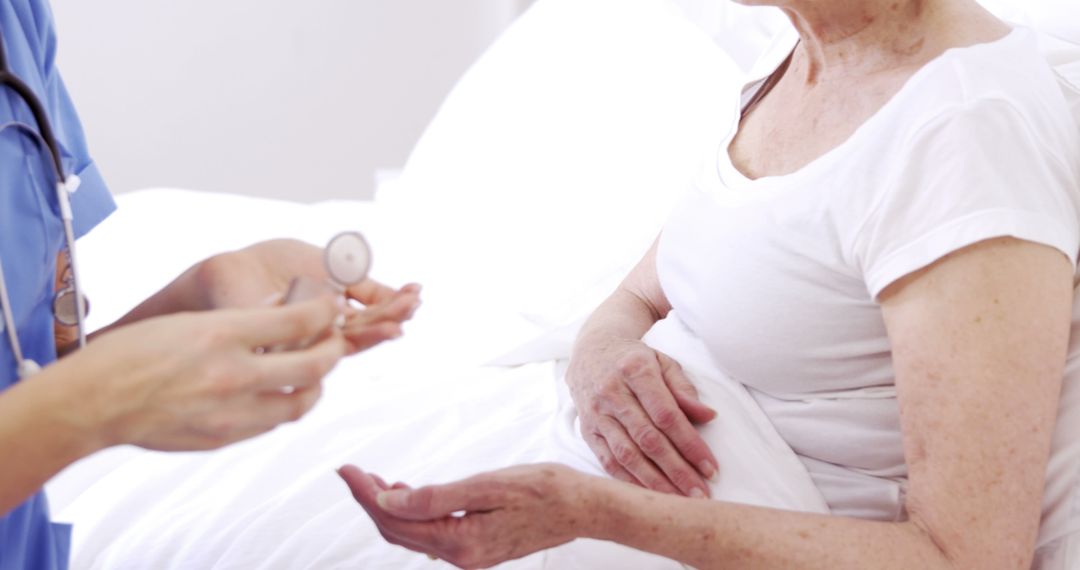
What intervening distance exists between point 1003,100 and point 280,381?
0.60 m

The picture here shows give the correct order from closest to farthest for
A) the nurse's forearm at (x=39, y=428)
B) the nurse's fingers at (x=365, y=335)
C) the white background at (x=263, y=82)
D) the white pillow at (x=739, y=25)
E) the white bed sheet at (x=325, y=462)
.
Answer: the nurse's forearm at (x=39, y=428) < the nurse's fingers at (x=365, y=335) < the white bed sheet at (x=325, y=462) < the white pillow at (x=739, y=25) < the white background at (x=263, y=82)

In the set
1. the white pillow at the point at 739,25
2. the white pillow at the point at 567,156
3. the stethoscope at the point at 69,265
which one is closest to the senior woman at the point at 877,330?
the stethoscope at the point at 69,265

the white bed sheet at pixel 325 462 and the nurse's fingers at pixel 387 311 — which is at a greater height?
the nurse's fingers at pixel 387 311

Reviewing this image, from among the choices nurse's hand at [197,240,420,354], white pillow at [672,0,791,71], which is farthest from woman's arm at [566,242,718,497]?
white pillow at [672,0,791,71]

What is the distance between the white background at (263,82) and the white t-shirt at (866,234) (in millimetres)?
2038

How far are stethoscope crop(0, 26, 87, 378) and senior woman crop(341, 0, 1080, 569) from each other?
0.24 metres

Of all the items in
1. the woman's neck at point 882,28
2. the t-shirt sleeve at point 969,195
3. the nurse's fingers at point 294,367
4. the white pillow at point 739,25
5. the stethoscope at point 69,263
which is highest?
the stethoscope at point 69,263

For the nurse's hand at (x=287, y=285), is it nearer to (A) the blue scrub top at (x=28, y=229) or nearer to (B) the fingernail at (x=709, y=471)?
(A) the blue scrub top at (x=28, y=229)

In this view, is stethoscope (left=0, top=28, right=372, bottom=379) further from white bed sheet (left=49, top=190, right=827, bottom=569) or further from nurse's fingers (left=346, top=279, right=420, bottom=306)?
white bed sheet (left=49, top=190, right=827, bottom=569)

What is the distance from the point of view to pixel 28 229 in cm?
86

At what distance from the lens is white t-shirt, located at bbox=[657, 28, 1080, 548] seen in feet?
2.85

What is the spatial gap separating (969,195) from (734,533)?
1.05 feet

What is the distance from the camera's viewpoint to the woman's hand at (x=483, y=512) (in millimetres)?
856

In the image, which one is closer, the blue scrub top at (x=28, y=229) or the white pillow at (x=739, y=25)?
the blue scrub top at (x=28, y=229)
